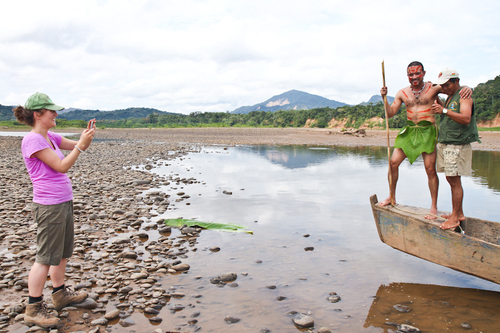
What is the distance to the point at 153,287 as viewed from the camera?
196 inches

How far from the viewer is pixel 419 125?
603cm

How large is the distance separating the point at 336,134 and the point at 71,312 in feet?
168

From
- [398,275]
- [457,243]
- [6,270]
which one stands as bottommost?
[398,275]

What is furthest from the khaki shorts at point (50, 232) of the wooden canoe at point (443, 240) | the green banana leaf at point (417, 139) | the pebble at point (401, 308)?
the green banana leaf at point (417, 139)

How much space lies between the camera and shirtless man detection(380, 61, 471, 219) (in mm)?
5852

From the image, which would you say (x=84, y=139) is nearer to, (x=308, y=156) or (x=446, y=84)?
(x=446, y=84)

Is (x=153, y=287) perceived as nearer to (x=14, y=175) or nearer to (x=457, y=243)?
(x=457, y=243)

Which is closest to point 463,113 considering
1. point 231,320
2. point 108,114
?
point 231,320

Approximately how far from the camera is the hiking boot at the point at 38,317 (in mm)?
3838

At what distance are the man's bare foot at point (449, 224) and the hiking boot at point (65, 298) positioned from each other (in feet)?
17.8

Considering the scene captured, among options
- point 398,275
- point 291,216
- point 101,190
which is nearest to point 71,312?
point 398,275

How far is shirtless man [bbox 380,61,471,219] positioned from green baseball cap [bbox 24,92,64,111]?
17.3 ft

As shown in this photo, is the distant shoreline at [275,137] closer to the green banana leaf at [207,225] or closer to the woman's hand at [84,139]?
the green banana leaf at [207,225]

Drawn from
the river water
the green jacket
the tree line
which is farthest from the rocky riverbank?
the tree line
